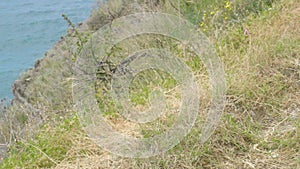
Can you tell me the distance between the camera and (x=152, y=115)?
8.15ft

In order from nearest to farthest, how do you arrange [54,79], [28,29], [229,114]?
[229,114] → [54,79] → [28,29]

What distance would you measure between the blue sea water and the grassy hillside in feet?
14.3

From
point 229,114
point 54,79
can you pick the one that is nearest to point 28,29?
point 54,79

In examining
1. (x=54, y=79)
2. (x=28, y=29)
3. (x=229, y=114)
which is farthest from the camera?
(x=28, y=29)

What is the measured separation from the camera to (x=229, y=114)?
242 cm

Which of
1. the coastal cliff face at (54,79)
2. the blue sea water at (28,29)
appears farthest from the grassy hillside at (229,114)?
the blue sea water at (28,29)

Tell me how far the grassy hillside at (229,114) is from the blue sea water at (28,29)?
4.37m

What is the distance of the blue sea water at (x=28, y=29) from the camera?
317 inches

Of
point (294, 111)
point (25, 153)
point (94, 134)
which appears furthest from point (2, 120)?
point (294, 111)

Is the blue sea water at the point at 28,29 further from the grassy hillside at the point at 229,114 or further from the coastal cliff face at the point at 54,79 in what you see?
the grassy hillside at the point at 229,114

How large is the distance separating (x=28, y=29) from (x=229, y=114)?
8.02 m

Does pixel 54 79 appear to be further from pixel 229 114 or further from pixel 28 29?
pixel 28 29

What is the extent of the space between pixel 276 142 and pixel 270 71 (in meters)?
0.69

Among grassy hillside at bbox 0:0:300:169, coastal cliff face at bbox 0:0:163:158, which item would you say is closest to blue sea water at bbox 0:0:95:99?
coastal cliff face at bbox 0:0:163:158
